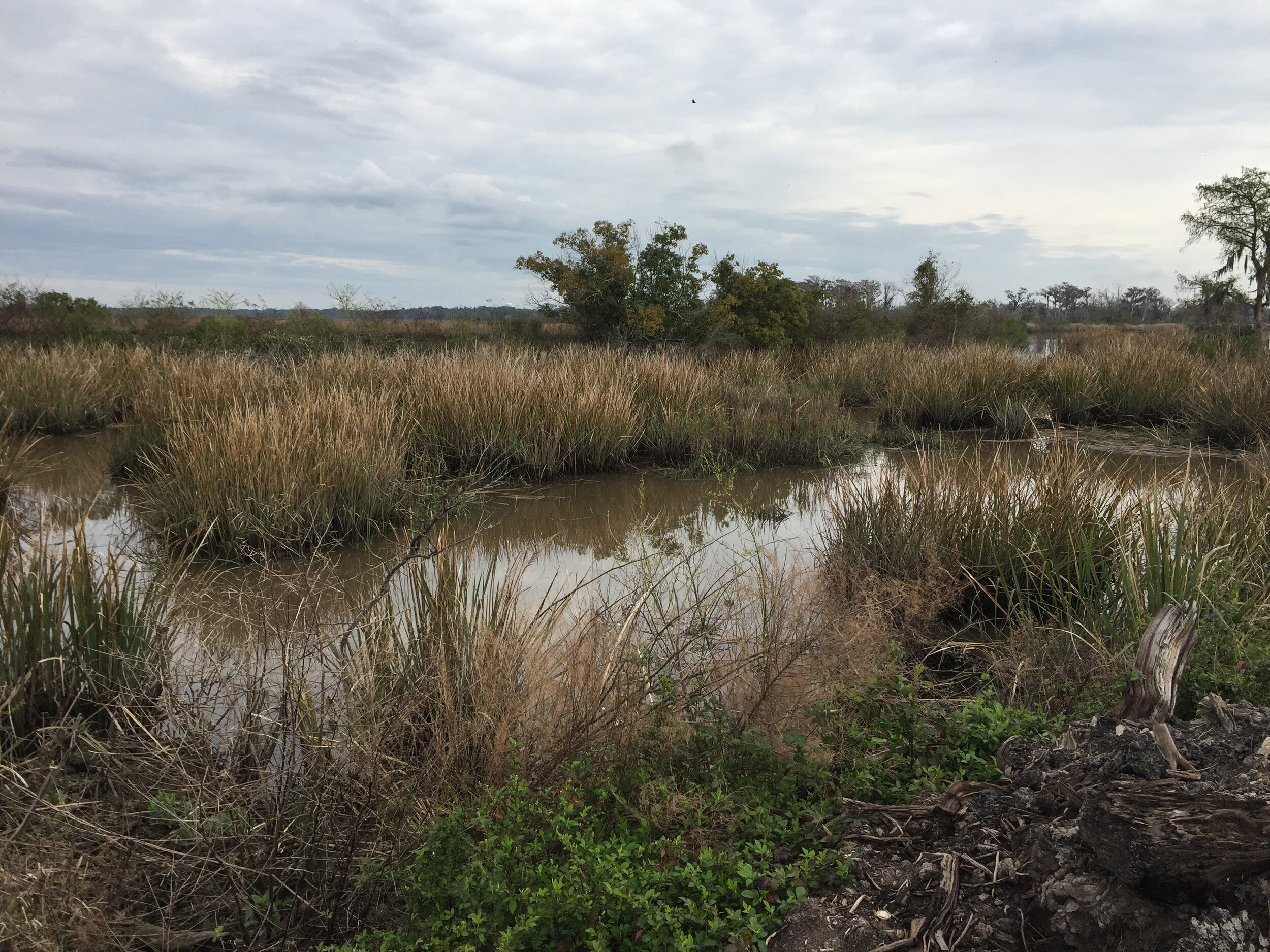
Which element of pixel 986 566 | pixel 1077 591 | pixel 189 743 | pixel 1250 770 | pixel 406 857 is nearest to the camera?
pixel 1250 770

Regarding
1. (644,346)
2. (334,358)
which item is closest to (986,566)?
(334,358)

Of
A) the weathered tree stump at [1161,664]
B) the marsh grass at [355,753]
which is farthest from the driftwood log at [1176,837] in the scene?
the marsh grass at [355,753]

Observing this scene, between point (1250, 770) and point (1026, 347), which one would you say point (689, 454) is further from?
point (1026, 347)

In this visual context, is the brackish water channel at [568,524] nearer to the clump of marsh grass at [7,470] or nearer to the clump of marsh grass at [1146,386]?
the clump of marsh grass at [7,470]

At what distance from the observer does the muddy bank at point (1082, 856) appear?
161 cm

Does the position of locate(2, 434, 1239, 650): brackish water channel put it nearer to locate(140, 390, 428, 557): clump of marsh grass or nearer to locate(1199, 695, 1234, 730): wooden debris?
locate(140, 390, 428, 557): clump of marsh grass

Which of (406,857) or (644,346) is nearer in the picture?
(406,857)

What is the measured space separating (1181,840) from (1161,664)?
3.67 feet

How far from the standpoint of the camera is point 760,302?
850 inches

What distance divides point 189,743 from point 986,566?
418cm

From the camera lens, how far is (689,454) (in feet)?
32.8

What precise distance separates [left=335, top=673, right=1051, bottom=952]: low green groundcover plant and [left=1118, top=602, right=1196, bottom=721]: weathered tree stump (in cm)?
30

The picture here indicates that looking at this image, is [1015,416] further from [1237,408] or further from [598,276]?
[598,276]

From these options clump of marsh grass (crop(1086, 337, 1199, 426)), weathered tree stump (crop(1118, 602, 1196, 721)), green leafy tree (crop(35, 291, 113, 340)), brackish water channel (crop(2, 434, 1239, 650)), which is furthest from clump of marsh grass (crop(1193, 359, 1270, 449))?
green leafy tree (crop(35, 291, 113, 340))
